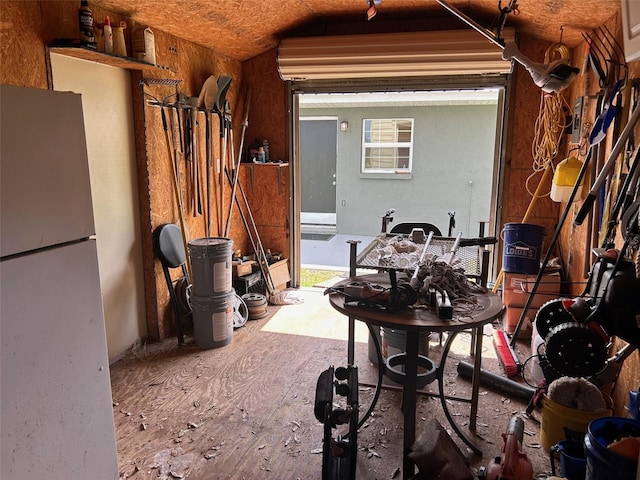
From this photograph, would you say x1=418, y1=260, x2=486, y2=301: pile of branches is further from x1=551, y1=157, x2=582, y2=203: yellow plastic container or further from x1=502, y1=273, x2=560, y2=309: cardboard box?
x1=551, y1=157, x2=582, y2=203: yellow plastic container

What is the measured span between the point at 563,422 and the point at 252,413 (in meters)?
1.66

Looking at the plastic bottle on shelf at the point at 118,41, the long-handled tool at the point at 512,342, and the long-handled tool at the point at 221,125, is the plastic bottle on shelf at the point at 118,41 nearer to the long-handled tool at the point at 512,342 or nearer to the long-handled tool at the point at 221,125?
the long-handled tool at the point at 221,125

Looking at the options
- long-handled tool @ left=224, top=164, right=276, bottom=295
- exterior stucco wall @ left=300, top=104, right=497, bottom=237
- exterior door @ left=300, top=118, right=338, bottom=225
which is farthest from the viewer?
exterior door @ left=300, top=118, right=338, bottom=225

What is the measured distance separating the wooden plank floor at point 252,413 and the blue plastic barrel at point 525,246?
703 mm

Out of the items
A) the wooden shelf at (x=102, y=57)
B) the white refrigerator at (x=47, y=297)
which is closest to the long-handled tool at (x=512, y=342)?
the white refrigerator at (x=47, y=297)

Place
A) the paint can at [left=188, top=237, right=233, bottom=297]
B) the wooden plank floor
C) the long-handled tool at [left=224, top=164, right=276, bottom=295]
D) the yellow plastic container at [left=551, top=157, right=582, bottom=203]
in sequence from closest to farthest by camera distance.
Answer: the wooden plank floor < the yellow plastic container at [left=551, top=157, right=582, bottom=203] < the paint can at [left=188, top=237, right=233, bottom=297] < the long-handled tool at [left=224, top=164, right=276, bottom=295]

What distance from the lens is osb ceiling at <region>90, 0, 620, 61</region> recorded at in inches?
121

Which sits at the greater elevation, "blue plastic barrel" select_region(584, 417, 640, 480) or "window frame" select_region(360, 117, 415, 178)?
"window frame" select_region(360, 117, 415, 178)

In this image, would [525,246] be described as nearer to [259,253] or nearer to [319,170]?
[259,253]

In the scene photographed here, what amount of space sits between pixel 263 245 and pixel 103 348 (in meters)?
3.44

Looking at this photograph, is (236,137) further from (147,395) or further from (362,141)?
(362,141)

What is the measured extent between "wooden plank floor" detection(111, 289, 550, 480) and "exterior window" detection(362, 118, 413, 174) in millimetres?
5052

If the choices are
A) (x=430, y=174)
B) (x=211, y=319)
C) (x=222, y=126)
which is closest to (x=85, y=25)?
(x=222, y=126)

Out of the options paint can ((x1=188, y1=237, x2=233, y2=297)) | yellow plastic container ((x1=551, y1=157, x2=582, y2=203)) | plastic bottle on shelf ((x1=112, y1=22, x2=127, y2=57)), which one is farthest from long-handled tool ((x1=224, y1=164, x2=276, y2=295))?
yellow plastic container ((x1=551, y1=157, x2=582, y2=203))
